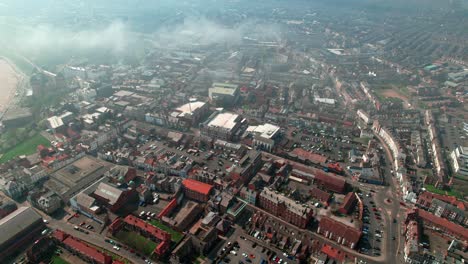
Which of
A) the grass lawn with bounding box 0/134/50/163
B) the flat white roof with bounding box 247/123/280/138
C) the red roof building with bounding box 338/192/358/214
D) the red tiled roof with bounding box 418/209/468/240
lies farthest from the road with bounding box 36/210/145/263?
the red tiled roof with bounding box 418/209/468/240

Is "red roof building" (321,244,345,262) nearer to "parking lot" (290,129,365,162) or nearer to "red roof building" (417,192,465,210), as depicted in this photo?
"red roof building" (417,192,465,210)

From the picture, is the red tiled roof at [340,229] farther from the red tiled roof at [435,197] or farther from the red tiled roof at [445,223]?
the red tiled roof at [435,197]

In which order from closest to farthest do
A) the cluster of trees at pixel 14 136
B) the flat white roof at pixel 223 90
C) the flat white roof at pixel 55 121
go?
1. the cluster of trees at pixel 14 136
2. the flat white roof at pixel 55 121
3. the flat white roof at pixel 223 90

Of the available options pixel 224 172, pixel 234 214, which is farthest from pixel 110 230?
pixel 224 172

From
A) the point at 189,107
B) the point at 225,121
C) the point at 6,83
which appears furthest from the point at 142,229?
the point at 6,83

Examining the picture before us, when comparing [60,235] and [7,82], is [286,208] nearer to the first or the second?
[60,235]

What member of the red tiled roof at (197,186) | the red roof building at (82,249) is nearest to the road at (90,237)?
the red roof building at (82,249)
